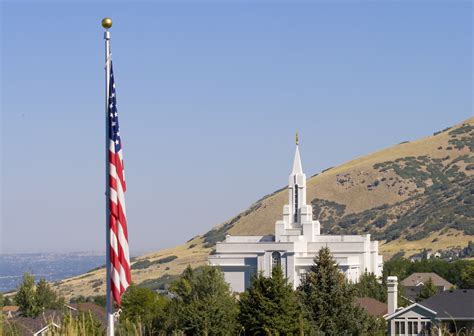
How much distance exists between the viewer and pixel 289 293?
54.5 m

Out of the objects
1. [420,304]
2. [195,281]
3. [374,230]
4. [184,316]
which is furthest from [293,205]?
[374,230]

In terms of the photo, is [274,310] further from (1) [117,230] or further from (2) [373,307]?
(1) [117,230]

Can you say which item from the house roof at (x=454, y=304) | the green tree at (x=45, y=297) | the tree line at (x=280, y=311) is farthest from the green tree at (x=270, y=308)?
the green tree at (x=45, y=297)

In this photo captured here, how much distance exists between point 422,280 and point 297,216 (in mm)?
15694

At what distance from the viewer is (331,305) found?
189 feet

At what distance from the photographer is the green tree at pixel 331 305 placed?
54.4m

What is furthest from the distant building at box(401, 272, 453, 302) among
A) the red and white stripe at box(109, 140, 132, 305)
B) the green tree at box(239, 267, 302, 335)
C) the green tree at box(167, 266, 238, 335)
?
the red and white stripe at box(109, 140, 132, 305)

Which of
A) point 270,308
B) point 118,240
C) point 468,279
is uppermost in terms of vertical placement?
point 118,240

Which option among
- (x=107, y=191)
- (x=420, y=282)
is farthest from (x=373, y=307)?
(x=107, y=191)

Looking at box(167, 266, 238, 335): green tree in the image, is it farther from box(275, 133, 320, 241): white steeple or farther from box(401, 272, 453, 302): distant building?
box(275, 133, 320, 241): white steeple

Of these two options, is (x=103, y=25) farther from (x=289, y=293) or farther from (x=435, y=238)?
(x=435, y=238)

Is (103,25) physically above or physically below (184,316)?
above

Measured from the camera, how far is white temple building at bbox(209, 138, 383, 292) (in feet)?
361

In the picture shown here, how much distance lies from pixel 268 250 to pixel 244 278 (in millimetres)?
3031
